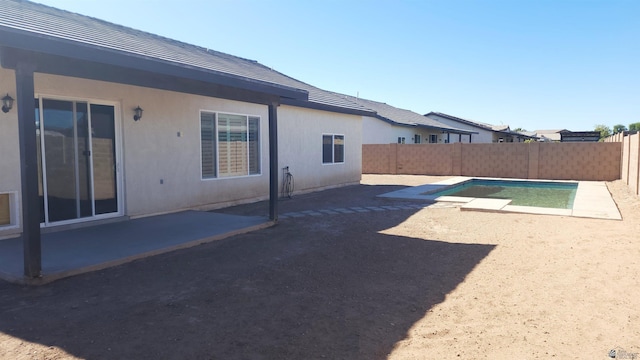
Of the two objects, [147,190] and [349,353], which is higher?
[147,190]

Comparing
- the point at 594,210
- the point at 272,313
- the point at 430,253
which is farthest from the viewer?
the point at 594,210

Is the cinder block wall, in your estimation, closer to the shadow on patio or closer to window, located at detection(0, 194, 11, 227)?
the shadow on patio

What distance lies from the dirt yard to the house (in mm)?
1484

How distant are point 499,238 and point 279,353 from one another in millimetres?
5381

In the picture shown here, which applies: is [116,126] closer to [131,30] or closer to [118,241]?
[118,241]

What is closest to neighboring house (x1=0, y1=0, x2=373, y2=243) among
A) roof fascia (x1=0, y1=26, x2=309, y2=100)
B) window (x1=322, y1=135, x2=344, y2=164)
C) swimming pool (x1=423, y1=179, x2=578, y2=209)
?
roof fascia (x1=0, y1=26, x2=309, y2=100)

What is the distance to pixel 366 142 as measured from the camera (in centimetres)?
2572

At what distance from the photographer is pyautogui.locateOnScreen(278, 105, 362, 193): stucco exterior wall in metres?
13.0

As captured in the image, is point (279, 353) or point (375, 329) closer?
point (279, 353)

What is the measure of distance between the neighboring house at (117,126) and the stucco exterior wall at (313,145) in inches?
Answer: 6.9

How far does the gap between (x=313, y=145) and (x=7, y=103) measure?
8.99m

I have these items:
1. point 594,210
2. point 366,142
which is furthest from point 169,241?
point 366,142

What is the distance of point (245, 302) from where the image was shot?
432 centimetres

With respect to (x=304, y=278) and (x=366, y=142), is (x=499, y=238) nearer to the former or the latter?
(x=304, y=278)
